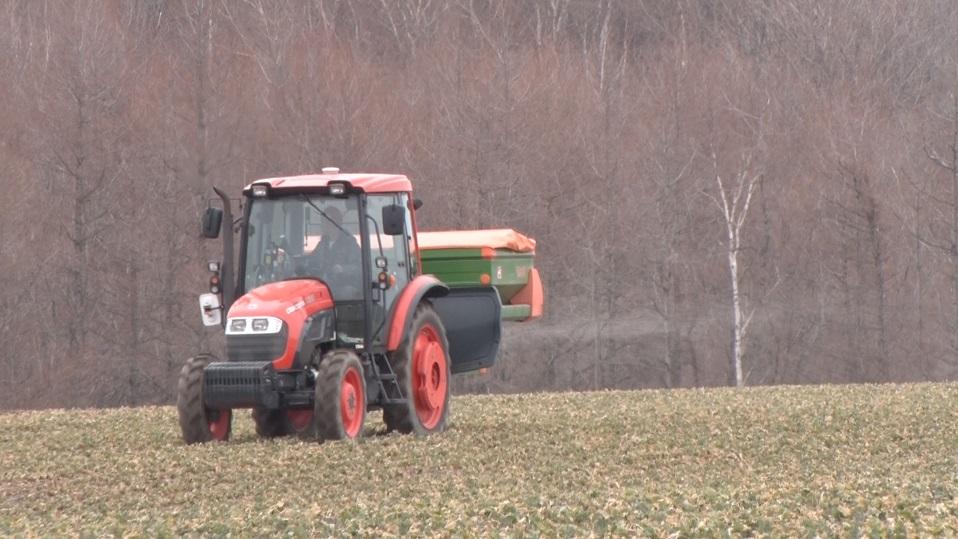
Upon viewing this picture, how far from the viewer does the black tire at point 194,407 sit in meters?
11.7

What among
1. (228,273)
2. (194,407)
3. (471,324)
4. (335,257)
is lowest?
(194,407)

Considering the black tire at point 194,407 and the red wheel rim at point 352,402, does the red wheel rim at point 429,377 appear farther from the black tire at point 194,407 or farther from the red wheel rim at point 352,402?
the black tire at point 194,407

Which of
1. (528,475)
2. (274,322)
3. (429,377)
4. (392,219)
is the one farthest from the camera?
(429,377)

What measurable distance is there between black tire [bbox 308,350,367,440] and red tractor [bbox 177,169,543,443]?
1 centimetres

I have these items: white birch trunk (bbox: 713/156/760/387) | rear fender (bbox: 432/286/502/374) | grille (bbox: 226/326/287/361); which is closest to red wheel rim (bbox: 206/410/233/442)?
grille (bbox: 226/326/287/361)

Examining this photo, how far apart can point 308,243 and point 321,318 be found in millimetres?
711

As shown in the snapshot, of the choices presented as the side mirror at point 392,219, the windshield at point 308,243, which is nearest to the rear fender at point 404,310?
the windshield at point 308,243

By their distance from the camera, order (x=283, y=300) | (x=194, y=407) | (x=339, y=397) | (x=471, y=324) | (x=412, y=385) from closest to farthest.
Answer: (x=339, y=397) < (x=283, y=300) < (x=194, y=407) < (x=412, y=385) < (x=471, y=324)

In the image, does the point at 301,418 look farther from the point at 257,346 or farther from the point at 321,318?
the point at 257,346

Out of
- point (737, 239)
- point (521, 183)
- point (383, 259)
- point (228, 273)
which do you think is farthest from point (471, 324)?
point (737, 239)

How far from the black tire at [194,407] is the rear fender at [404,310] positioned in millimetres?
1495

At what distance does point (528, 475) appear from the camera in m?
10.2

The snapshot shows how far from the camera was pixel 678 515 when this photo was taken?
771cm

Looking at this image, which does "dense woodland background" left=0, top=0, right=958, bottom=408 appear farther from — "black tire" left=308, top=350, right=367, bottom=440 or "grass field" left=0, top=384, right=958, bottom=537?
"black tire" left=308, top=350, right=367, bottom=440
